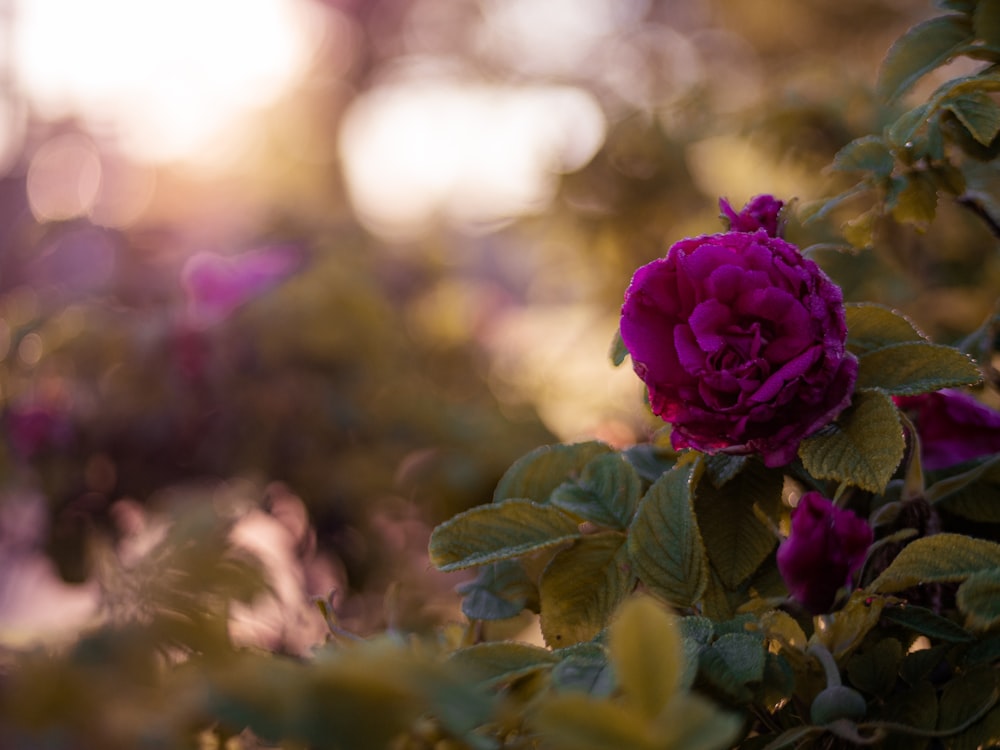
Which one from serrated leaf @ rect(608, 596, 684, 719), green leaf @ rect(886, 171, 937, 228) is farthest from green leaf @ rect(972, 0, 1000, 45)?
serrated leaf @ rect(608, 596, 684, 719)

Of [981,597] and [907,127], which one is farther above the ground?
[907,127]

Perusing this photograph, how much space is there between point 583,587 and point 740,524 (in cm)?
11

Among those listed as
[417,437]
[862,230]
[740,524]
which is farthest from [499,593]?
[417,437]

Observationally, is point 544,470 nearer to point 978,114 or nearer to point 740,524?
point 740,524

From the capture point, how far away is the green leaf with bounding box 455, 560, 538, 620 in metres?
0.67

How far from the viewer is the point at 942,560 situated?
539 mm

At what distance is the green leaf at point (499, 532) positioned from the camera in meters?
0.63

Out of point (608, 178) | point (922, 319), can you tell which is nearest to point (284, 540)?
point (608, 178)

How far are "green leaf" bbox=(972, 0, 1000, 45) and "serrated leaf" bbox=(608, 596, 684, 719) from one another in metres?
0.56

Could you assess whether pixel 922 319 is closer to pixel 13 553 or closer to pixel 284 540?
pixel 284 540

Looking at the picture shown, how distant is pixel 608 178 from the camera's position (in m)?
1.97

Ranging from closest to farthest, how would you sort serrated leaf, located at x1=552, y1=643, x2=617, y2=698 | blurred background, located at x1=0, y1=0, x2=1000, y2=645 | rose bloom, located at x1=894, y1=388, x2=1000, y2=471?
serrated leaf, located at x1=552, y1=643, x2=617, y2=698 → rose bloom, located at x1=894, y1=388, x2=1000, y2=471 → blurred background, located at x1=0, y1=0, x2=1000, y2=645

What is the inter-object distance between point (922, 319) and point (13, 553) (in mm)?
1723

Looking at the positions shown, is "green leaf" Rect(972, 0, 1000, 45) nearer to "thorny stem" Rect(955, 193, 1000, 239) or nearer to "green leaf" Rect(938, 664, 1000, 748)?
"thorny stem" Rect(955, 193, 1000, 239)
